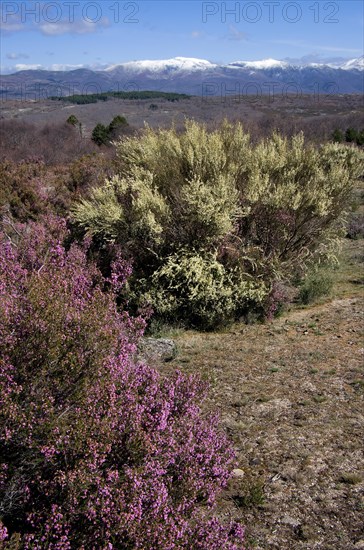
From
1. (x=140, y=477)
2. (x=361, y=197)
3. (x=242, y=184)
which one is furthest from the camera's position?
(x=361, y=197)

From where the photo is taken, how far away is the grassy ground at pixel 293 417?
4266mm

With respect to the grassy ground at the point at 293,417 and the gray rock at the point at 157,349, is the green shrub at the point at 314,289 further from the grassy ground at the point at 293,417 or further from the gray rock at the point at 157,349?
the gray rock at the point at 157,349

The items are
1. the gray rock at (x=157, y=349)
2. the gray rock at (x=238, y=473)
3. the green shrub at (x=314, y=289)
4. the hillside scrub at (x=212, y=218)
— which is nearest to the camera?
the gray rock at (x=238, y=473)

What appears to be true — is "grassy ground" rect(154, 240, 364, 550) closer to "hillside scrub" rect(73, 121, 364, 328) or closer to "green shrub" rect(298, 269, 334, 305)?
"green shrub" rect(298, 269, 334, 305)

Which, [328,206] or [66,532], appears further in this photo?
[328,206]

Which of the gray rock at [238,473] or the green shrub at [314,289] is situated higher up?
the green shrub at [314,289]

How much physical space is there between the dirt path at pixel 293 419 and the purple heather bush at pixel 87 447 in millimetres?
678

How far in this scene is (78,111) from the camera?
292 feet

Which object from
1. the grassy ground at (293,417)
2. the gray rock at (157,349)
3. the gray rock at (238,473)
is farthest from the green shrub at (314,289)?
the gray rock at (238,473)

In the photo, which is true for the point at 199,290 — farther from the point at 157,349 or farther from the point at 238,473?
the point at 238,473

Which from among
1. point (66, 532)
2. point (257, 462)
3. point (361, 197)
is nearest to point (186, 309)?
point (257, 462)

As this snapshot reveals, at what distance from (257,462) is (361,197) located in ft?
61.0

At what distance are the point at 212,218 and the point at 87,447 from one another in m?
6.26

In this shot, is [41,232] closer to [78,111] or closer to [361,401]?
[361,401]
